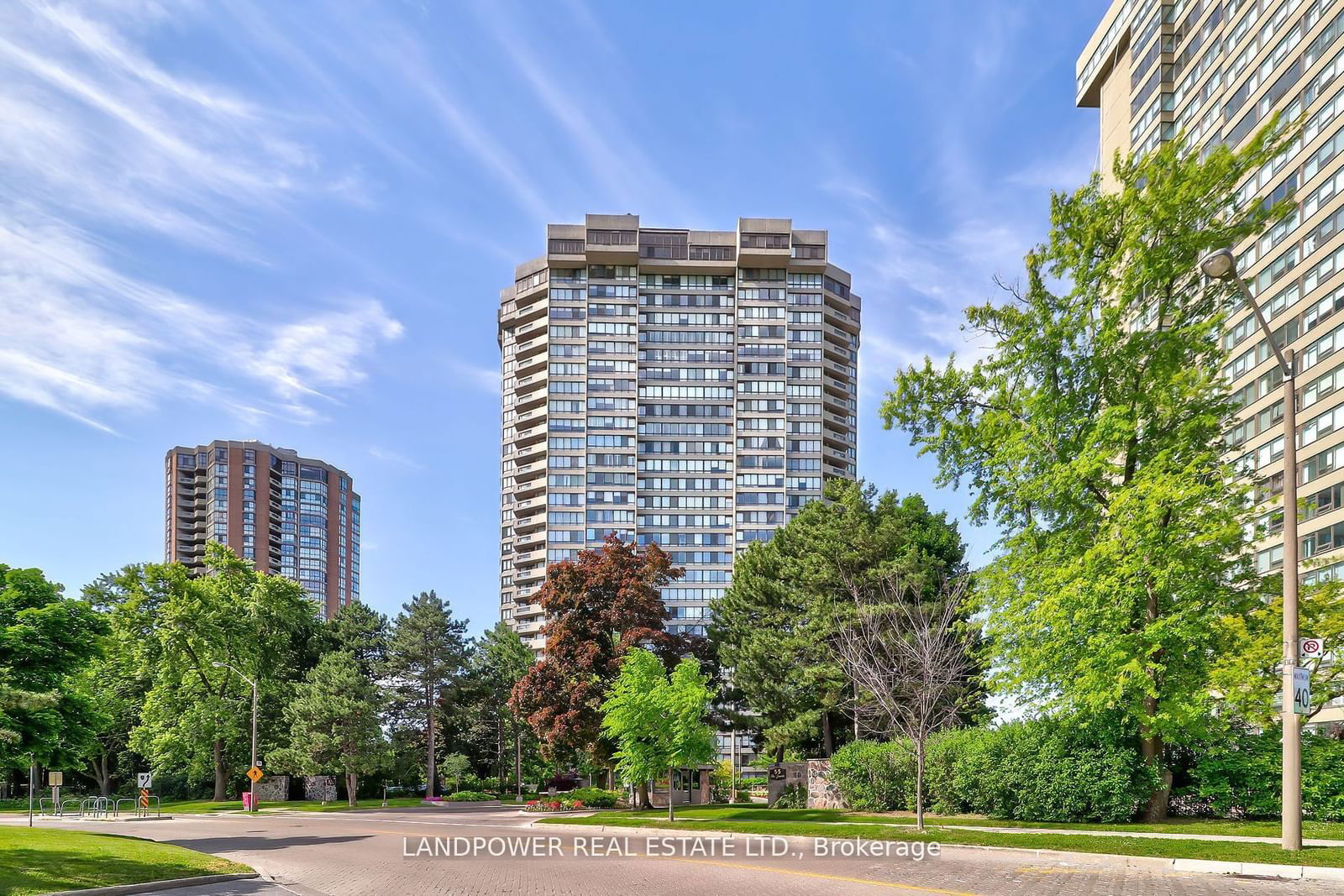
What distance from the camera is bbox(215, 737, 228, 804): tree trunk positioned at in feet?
208

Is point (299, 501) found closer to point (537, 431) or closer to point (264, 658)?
point (537, 431)

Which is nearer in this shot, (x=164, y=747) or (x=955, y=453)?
(x=955, y=453)

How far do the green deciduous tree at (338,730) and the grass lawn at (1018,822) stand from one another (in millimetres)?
24672

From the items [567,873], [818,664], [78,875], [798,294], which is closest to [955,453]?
[818,664]

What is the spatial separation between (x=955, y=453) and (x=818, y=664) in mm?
15176

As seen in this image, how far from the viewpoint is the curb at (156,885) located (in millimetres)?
15892

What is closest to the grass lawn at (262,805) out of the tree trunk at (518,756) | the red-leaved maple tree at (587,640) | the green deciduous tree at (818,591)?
the tree trunk at (518,756)

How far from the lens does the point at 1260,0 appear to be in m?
58.6

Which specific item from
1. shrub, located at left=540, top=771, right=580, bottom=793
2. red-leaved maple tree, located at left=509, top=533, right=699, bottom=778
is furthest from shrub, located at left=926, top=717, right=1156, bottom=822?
shrub, located at left=540, top=771, right=580, bottom=793

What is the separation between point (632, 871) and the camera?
60.3ft

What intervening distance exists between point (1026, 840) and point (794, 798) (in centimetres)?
2239

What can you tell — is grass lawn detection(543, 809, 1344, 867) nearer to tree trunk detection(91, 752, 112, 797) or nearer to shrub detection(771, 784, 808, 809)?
shrub detection(771, 784, 808, 809)

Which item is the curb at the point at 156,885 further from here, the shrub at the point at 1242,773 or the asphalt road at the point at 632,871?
the shrub at the point at 1242,773

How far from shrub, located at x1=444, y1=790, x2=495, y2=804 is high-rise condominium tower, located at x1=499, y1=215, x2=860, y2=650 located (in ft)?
168
